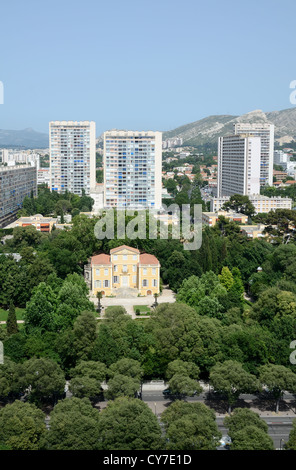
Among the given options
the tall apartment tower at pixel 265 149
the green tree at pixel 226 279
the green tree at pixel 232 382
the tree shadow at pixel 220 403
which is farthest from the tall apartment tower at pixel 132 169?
the green tree at pixel 232 382

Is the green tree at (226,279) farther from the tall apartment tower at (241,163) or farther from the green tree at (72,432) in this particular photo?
the tall apartment tower at (241,163)

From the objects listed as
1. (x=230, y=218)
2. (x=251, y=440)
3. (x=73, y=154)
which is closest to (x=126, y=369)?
(x=251, y=440)

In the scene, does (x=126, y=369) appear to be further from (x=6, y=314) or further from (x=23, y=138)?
(x=23, y=138)

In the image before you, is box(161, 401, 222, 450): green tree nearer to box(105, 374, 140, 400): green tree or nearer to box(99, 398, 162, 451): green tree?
box(99, 398, 162, 451): green tree
